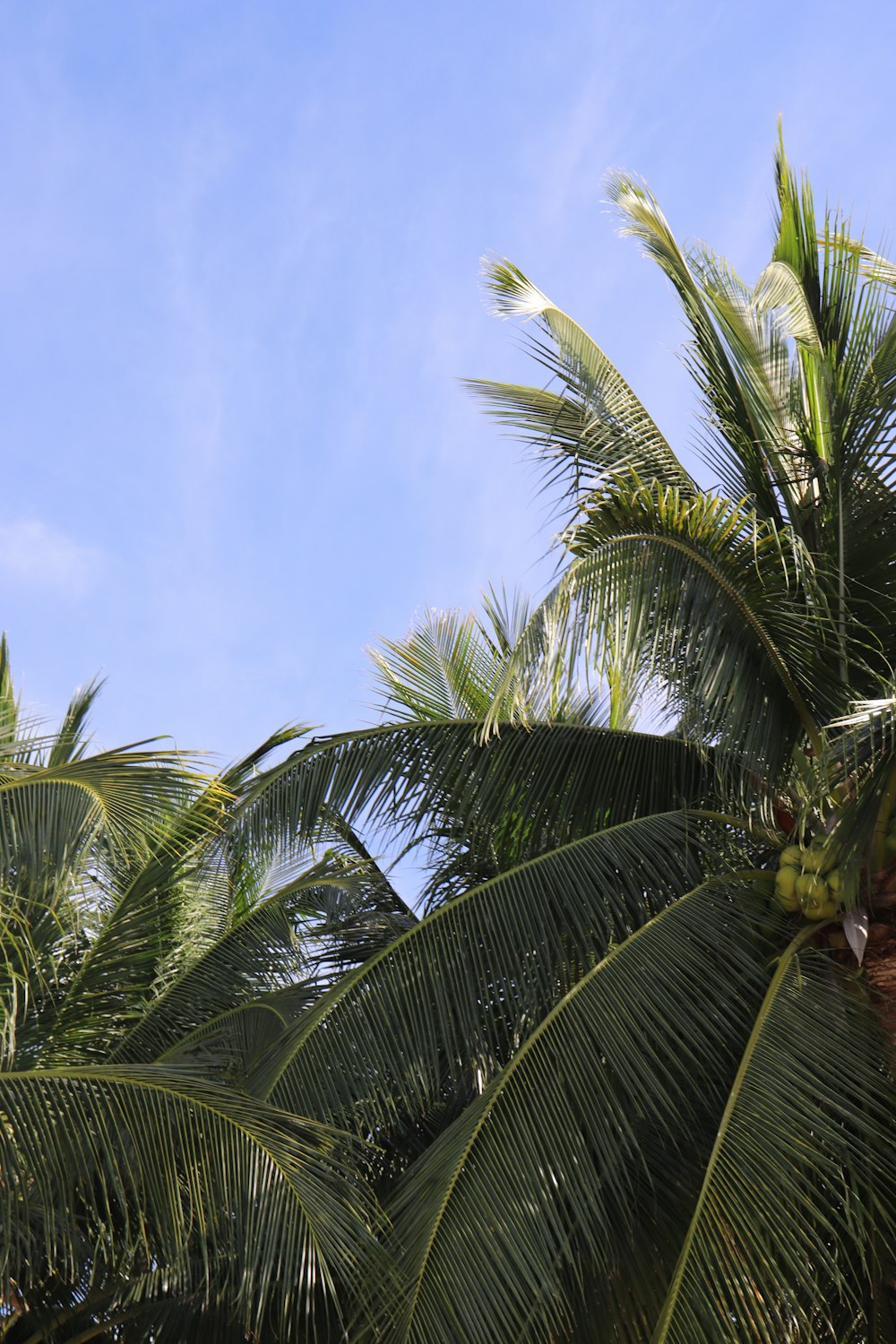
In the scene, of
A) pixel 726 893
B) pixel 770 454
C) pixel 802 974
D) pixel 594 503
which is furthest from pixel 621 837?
pixel 770 454

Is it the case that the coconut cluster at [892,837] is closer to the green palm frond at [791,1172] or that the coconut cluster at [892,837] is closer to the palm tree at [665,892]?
the palm tree at [665,892]

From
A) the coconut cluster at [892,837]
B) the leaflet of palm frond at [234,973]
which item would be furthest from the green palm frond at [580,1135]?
the leaflet of palm frond at [234,973]

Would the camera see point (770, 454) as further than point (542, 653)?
Yes

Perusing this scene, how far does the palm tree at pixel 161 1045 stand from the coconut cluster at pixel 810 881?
237cm

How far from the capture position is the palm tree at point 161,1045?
500 cm

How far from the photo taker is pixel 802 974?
6.33 metres

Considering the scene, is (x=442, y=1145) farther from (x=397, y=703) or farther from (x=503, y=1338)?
(x=397, y=703)

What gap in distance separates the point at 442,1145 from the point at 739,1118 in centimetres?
131

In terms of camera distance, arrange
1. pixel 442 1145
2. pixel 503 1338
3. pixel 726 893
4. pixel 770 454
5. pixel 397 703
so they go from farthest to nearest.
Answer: pixel 397 703, pixel 770 454, pixel 726 893, pixel 442 1145, pixel 503 1338

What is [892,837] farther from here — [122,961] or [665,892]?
[122,961]

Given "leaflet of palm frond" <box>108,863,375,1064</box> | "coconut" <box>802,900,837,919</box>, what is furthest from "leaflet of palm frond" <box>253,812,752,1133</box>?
"leaflet of palm frond" <box>108,863,375,1064</box>

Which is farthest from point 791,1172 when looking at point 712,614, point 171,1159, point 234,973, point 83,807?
point 234,973

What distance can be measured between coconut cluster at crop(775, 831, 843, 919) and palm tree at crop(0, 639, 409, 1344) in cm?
237

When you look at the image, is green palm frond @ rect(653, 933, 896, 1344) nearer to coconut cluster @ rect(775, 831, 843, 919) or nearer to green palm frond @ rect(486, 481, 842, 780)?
coconut cluster @ rect(775, 831, 843, 919)
